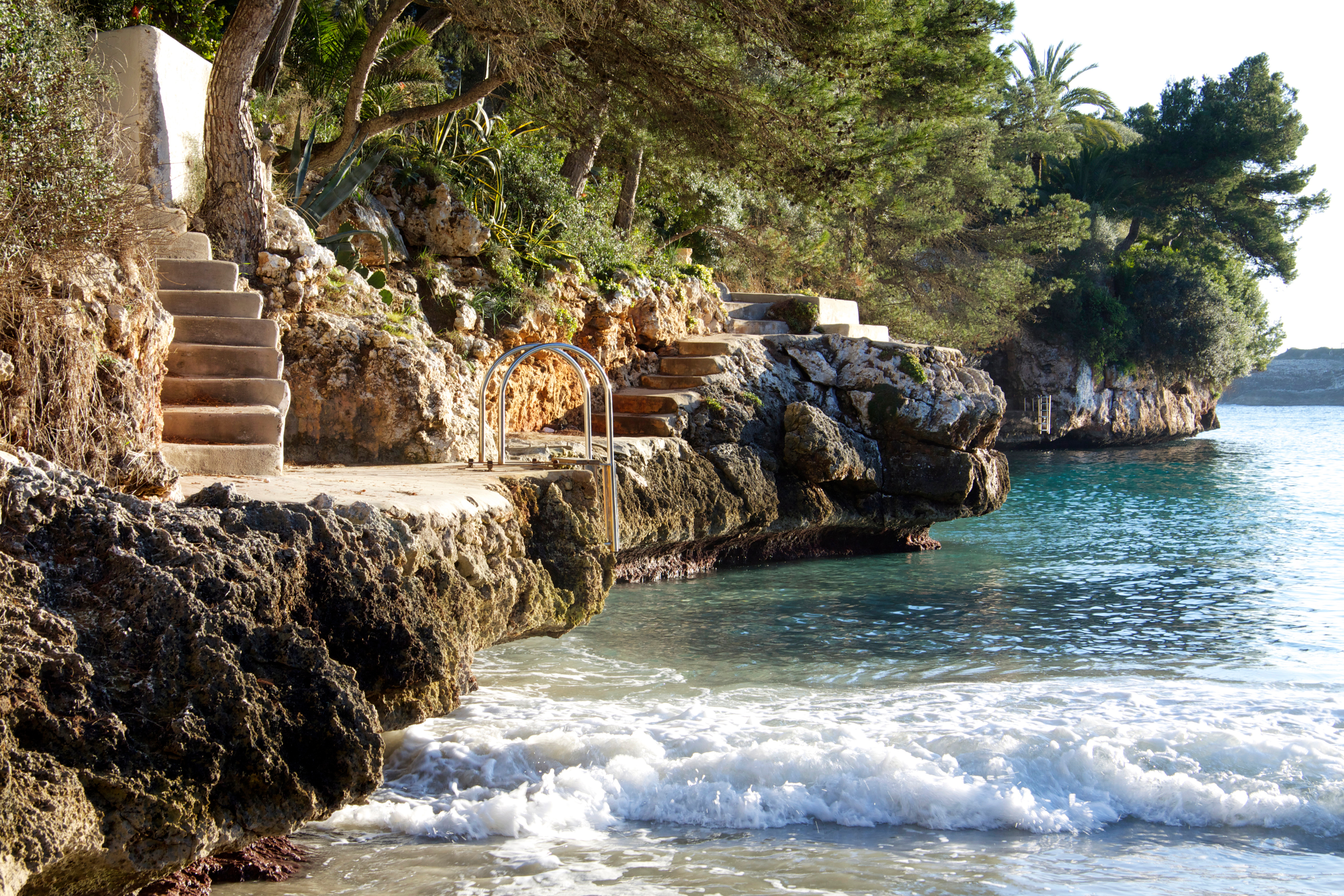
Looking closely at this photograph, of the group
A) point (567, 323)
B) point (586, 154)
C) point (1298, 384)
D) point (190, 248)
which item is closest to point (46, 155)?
point (190, 248)

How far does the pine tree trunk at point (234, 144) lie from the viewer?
28.8ft

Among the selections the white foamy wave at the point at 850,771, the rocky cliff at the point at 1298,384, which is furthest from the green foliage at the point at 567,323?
the rocky cliff at the point at 1298,384

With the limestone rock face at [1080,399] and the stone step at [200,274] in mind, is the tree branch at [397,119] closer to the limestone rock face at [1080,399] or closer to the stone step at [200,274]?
the stone step at [200,274]

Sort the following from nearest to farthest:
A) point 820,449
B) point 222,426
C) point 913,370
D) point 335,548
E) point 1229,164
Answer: point 335,548 < point 222,426 < point 820,449 < point 913,370 < point 1229,164

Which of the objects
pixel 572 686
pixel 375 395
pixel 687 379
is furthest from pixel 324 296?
pixel 687 379

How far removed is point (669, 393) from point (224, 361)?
258 inches

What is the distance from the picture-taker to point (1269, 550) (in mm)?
15742

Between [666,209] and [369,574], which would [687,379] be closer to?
[666,209]

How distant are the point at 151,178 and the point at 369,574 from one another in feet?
19.8

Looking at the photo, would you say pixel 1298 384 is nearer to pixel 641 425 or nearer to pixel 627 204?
pixel 627 204

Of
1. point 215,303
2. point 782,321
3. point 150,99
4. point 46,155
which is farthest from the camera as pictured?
point 782,321

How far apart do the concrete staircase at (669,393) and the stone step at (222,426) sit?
210 inches

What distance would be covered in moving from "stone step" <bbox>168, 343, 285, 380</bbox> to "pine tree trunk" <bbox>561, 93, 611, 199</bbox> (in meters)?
5.20

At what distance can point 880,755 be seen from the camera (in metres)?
6.05
